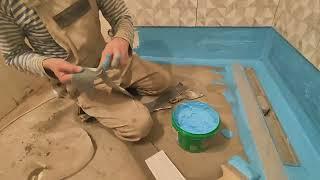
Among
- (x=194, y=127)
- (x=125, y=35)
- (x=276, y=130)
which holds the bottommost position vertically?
(x=276, y=130)

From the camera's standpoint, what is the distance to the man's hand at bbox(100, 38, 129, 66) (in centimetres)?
91

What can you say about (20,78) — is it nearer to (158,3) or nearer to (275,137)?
(158,3)

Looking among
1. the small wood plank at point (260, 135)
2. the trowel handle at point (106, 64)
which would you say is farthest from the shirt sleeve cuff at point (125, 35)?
the small wood plank at point (260, 135)

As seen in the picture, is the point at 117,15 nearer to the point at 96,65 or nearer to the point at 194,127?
the point at 96,65

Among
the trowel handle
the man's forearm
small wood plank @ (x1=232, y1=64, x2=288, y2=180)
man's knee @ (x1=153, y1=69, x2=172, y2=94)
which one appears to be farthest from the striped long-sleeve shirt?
small wood plank @ (x1=232, y1=64, x2=288, y2=180)

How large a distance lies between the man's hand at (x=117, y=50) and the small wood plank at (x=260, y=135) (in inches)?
20.9

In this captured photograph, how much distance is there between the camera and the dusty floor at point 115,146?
969 millimetres

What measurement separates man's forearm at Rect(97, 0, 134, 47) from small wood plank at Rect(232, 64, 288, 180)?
0.53 m

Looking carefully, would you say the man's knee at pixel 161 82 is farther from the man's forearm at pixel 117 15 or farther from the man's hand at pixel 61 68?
the man's hand at pixel 61 68

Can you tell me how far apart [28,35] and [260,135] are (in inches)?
34.9

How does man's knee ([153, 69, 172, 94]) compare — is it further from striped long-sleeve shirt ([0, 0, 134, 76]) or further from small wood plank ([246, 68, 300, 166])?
small wood plank ([246, 68, 300, 166])

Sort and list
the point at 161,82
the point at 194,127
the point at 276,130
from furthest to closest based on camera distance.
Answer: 1. the point at 161,82
2. the point at 276,130
3. the point at 194,127

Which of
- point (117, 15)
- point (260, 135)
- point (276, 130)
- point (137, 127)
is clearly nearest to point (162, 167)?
point (137, 127)

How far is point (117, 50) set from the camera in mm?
920
